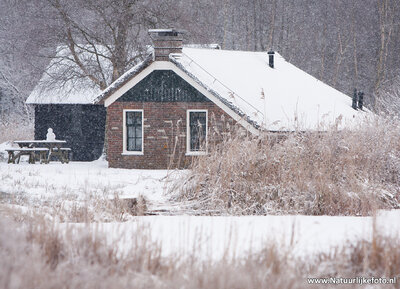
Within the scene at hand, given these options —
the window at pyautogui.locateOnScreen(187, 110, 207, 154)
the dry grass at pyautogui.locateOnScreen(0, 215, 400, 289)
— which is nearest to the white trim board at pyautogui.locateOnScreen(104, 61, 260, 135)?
the window at pyautogui.locateOnScreen(187, 110, 207, 154)

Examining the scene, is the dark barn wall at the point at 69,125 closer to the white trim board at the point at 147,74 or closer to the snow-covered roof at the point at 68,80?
the snow-covered roof at the point at 68,80

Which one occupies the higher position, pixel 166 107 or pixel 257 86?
pixel 257 86

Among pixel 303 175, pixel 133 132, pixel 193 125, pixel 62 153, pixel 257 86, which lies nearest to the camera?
pixel 303 175

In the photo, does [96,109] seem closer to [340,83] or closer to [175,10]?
[175,10]

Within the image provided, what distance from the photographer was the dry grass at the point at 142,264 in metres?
4.46

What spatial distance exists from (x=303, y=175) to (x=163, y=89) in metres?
11.8

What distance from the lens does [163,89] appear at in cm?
2131

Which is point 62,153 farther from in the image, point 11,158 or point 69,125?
point 11,158

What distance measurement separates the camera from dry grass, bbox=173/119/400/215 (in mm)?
9781

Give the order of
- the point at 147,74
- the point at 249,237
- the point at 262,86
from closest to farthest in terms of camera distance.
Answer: the point at 249,237, the point at 147,74, the point at 262,86

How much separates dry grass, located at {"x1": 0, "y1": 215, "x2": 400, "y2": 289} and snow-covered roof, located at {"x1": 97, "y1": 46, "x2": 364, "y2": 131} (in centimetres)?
1371

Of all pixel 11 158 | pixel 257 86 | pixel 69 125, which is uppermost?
pixel 257 86

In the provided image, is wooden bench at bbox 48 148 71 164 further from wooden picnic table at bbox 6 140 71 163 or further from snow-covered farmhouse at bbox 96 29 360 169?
snow-covered farmhouse at bbox 96 29 360 169

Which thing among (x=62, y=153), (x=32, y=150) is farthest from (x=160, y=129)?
(x=62, y=153)
